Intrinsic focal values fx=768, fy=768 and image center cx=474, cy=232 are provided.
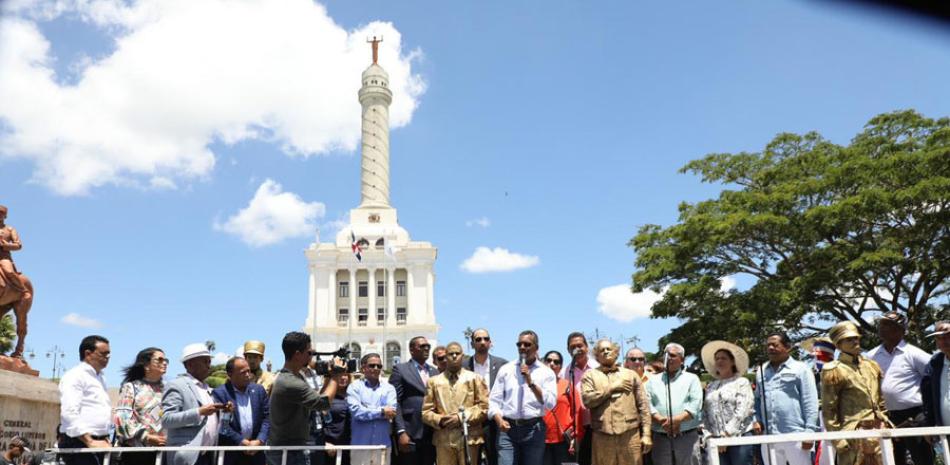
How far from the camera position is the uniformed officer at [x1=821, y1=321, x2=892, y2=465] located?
5.93m

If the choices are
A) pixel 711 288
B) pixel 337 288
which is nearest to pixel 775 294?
pixel 711 288

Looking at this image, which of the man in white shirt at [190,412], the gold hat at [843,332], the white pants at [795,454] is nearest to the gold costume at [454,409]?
the man in white shirt at [190,412]

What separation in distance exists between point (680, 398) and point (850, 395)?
5.46 feet

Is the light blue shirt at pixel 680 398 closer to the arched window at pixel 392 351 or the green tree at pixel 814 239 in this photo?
the green tree at pixel 814 239

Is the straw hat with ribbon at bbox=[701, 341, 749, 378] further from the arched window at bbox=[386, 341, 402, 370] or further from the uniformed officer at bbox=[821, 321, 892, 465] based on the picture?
the arched window at bbox=[386, 341, 402, 370]

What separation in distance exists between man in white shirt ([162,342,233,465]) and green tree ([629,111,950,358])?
16.1 m

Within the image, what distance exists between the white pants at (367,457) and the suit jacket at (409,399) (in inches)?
23.4

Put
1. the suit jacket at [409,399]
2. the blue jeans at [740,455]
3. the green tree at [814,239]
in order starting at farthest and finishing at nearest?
the green tree at [814,239] → the suit jacket at [409,399] → the blue jeans at [740,455]

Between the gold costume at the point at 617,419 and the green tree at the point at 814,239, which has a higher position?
the green tree at the point at 814,239

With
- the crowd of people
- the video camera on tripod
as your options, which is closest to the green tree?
the crowd of people

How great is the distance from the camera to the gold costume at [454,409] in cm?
721

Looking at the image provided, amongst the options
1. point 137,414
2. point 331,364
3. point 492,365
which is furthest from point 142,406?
point 492,365

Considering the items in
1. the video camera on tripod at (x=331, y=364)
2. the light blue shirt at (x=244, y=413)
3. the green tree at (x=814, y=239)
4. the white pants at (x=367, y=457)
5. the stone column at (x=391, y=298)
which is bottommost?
the white pants at (x=367, y=457)

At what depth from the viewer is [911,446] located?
616 centimetres
